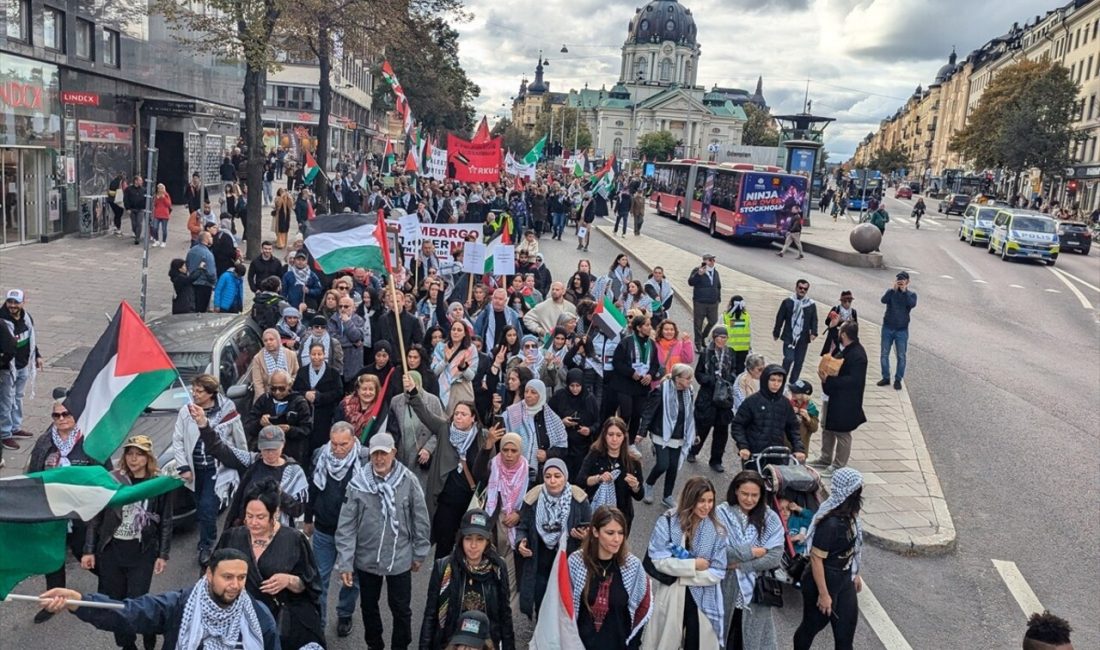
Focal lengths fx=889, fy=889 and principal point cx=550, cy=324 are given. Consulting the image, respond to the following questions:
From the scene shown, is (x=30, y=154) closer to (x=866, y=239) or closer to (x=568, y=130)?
(x=866, y=239)

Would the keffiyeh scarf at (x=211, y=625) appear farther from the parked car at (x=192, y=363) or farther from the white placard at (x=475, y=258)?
the white placard at (x=475, y=258)

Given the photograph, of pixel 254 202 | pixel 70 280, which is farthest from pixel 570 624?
pixel 254 202

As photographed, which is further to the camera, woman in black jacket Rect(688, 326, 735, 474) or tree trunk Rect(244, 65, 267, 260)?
tree trunk Rect(244, 65, 267, 260)

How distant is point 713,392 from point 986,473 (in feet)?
12.1

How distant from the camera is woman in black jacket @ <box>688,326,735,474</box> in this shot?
9570 millimetres

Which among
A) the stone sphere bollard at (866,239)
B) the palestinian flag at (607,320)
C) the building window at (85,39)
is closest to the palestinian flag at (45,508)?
the palestinian flag at (607,320)

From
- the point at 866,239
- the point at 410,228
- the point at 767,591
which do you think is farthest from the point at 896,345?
the point at 866,239

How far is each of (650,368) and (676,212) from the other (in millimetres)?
33633

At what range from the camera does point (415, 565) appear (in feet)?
18.7

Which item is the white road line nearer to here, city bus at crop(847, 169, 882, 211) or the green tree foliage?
the green tree foliage

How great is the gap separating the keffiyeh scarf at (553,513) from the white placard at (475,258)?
7.10 metres

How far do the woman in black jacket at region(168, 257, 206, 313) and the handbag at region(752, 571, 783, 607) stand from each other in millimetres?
9495

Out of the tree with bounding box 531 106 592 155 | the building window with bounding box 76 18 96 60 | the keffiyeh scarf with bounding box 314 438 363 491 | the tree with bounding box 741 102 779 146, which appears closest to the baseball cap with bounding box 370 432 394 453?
the keffiyeh scarf with bounding box 314 438 363 491

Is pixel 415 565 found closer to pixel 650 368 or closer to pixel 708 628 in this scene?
pixel 708 628
